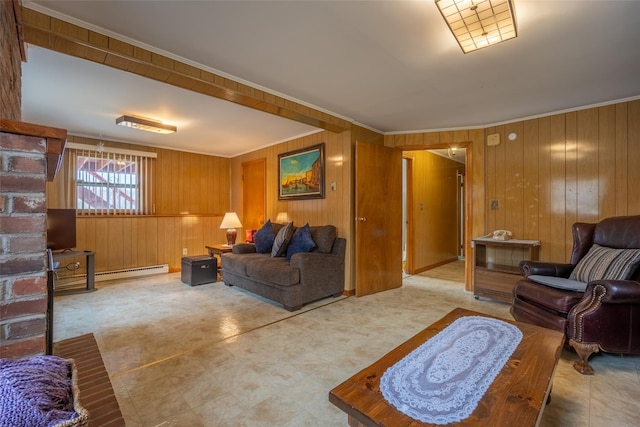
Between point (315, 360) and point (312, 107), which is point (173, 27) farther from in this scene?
point (315, 360)

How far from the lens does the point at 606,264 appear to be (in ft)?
7.70

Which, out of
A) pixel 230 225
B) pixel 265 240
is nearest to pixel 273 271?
pixel 265 240

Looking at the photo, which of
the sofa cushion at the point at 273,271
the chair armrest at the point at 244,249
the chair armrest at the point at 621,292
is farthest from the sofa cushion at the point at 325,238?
the chair armrest at the point at 621,292

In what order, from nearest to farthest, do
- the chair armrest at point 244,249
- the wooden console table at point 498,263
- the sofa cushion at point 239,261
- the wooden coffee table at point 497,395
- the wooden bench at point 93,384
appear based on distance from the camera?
1. the wooden bench at point 93,384
2. the wooden coffee table at point 497,395
3. the wooden console table at point 498,263
4. the sofa cushion at point 239,261
5. the chair armrest at point 244,249

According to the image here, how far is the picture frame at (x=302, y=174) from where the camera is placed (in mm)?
4195

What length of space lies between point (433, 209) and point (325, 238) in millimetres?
2969

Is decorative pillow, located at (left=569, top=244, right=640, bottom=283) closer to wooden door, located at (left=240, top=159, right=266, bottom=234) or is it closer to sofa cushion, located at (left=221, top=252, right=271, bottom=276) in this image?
sofa cushion, located at (left=221, top=252, right=271, bottom=276)

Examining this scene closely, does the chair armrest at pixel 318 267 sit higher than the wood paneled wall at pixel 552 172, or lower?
lower

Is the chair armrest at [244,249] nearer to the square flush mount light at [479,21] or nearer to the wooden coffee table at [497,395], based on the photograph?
the wooden coffee table at [497,395]

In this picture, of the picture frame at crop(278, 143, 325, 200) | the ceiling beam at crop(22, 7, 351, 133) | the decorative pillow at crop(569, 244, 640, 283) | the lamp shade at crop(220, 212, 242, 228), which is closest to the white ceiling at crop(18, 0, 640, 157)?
the ceiling beam at crop(22, 7, 351, 133)

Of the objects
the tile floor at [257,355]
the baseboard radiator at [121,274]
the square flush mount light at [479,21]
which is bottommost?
the tile floor at [257,355]

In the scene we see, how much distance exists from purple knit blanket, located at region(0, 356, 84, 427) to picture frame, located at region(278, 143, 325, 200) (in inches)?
144

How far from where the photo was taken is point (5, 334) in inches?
28.6

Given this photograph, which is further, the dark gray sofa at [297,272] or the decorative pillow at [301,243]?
the decorative pillow at [301,243]
